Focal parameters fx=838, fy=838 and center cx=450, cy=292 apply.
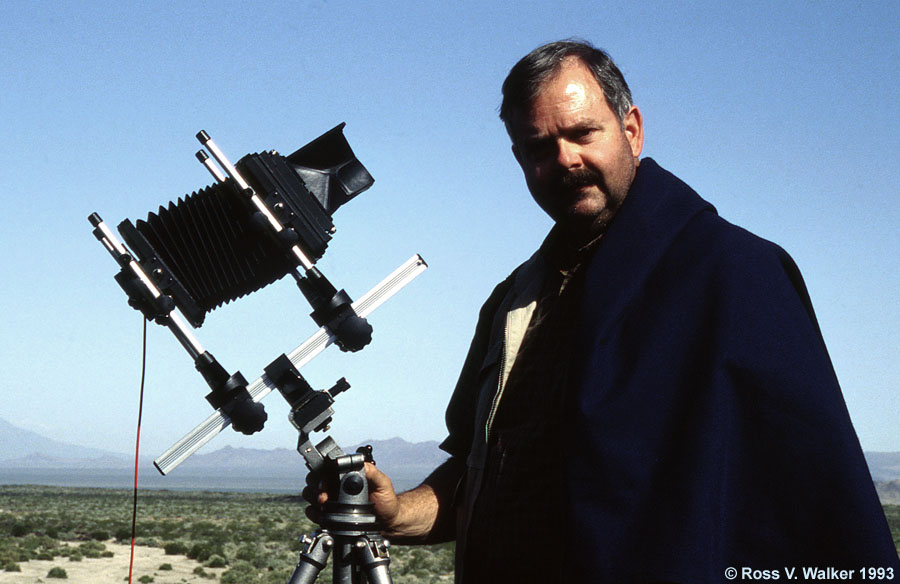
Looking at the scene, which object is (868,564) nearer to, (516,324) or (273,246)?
(516,324)

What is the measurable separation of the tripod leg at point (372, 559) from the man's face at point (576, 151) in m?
1.19

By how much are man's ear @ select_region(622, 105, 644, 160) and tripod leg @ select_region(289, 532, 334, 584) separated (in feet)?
5.22

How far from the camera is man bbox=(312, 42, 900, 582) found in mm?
1831

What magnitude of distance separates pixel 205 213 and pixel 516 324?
144cm

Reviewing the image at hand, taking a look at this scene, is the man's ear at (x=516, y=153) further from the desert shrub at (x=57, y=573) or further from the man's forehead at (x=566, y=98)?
the desert shrub at (x=57, y=573)

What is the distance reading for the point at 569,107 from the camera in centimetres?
257

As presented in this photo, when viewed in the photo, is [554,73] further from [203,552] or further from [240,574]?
[203,552]

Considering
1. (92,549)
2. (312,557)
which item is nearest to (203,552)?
(92,549)

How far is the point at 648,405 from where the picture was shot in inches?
77.1

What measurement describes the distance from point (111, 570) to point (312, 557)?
22.6m

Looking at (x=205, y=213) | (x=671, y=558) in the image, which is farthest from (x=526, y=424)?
(x=205, y=213)

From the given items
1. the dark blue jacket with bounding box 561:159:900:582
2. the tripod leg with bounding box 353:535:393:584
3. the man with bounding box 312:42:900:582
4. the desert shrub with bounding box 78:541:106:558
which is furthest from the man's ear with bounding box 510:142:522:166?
the desert shrub with bounding box 78:541:106:558

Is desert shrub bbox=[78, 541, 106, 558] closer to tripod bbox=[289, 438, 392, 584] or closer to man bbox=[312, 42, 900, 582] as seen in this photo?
tripod bbox=[289, 438, 392, 584]

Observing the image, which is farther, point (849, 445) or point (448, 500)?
point (448, 500)
